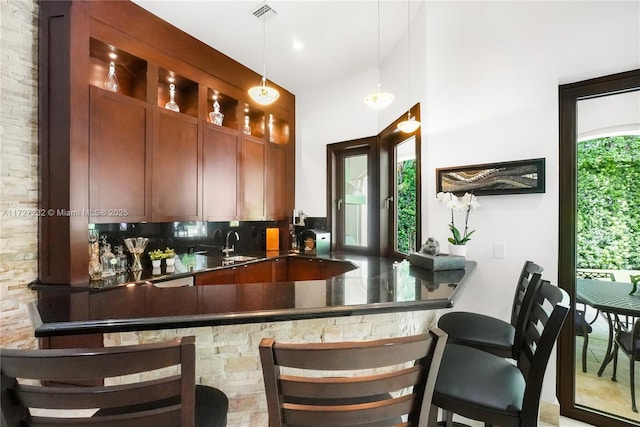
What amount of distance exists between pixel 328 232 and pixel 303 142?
146cm

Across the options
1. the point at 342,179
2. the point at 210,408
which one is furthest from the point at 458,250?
the point at 342,179

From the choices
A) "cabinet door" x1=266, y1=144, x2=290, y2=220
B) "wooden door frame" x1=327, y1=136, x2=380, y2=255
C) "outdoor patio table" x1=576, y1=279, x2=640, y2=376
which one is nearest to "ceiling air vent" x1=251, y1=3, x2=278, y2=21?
"cabinet door" x1=266, y1=144, x2=290, y2=220

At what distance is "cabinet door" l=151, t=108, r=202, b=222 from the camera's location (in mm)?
2707

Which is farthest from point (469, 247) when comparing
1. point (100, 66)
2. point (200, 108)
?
point (100, 66)

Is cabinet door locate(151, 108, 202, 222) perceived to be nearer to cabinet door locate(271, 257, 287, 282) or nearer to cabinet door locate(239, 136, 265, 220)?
cabinet door locate(239, 136, 265, 220)

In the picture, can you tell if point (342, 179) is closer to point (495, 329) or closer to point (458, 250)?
point (458, 250)

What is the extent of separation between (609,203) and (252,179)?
3404 millimetres

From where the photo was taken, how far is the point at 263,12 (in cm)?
268

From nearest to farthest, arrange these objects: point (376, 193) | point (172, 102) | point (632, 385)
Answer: point (632, 385)
point (172, 102)
point (376, 193)

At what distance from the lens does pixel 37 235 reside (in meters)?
2.14

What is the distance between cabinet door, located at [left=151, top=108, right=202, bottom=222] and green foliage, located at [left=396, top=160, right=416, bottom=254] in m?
2.28

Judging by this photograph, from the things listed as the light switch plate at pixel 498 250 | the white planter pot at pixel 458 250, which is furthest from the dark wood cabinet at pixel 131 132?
the light switch plate at pixel 498 250

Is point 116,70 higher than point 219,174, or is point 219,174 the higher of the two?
point 116,70

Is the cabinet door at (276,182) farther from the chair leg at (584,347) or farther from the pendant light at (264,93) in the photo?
the chair leg at (584,347)
